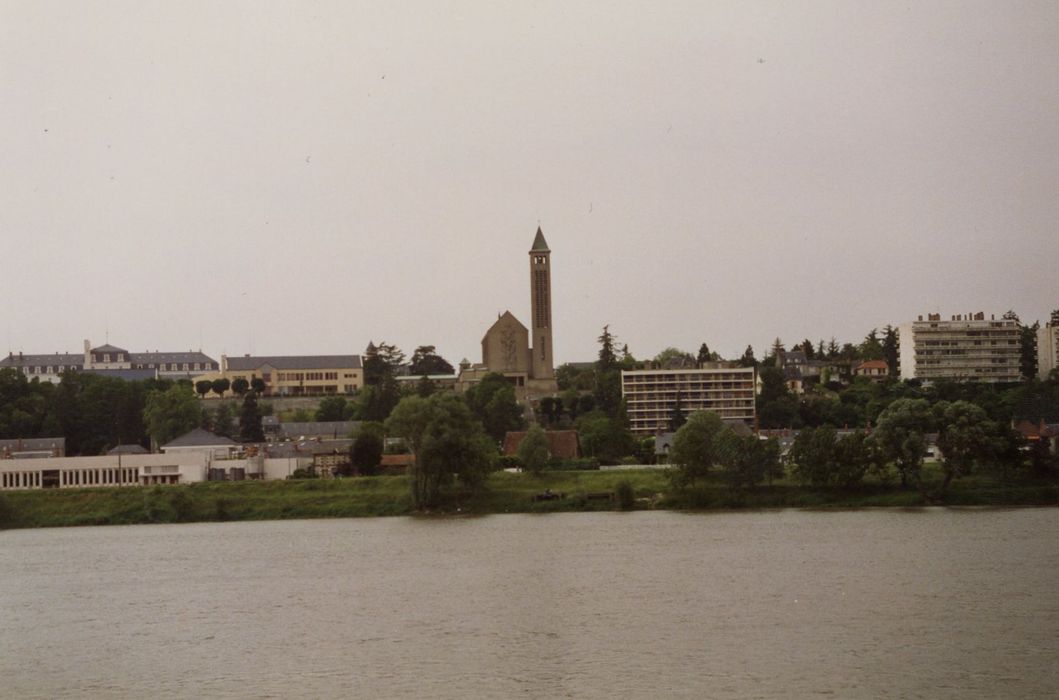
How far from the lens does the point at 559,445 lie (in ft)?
324

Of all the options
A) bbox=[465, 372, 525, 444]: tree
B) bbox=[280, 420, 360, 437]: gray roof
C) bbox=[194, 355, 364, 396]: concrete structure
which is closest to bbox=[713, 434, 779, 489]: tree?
bbox=[465, 372, 525, 444]: tree

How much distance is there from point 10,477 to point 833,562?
61.9 metres

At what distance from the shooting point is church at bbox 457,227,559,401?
503 feet

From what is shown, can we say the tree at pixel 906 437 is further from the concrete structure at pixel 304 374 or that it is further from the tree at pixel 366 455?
the concrete structure at pixel 304 374

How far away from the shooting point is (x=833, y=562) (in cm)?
4741

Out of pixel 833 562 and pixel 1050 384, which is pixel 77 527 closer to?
pixel 833 562

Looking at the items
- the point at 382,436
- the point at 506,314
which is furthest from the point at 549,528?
the point at 506,314

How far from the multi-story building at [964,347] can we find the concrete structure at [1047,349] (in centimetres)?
214

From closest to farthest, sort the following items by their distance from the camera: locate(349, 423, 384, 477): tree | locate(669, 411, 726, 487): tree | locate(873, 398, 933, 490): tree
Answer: locate(873, 398, 933, 490): tree → locate(669, 411, 726, 487): tree → locate(349, 423, 384, 477): tree

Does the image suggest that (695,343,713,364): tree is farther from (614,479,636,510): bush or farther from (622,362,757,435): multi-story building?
(614,479,636,510): bush

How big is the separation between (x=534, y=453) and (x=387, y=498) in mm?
9409

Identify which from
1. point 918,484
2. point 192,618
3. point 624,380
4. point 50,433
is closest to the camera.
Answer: point 192,618

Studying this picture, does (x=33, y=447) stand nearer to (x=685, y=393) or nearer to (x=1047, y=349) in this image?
(x=685, y=393)

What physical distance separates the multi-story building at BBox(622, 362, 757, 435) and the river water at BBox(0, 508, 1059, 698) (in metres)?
67.8
